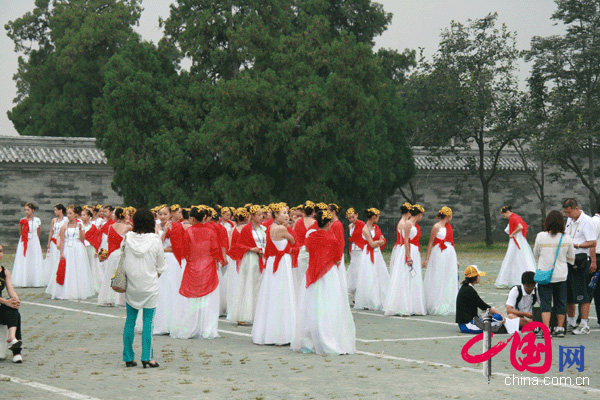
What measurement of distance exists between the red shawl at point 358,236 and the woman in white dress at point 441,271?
5.06 feet

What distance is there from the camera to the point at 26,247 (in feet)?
75.9

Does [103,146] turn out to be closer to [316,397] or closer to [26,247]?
[26,247]

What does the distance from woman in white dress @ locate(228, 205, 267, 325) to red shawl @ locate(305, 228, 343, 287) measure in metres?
2.96

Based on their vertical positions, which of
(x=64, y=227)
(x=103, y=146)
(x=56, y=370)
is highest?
(x=103, y=146)

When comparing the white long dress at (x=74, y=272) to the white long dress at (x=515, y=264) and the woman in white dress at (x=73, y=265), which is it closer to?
the woman in white dress at (x=73, y=265)

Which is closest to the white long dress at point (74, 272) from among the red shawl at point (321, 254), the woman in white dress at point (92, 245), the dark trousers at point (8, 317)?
the woman in white dress at point (92, 245)

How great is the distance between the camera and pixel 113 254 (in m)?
16.6

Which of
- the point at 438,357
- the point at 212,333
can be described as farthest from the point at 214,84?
the point at 438,357

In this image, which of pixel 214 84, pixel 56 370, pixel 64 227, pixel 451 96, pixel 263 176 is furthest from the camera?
pixel 451 96

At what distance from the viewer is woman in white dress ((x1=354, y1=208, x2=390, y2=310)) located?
1672 cm

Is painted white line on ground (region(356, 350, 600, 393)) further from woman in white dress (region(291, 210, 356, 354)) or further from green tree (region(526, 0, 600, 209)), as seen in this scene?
green tree (region(526, 0, 600, 209))

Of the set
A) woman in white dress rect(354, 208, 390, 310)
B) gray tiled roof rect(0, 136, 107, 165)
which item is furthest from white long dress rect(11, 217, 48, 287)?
gray tiled roof rect(0, 136, 107, 165)

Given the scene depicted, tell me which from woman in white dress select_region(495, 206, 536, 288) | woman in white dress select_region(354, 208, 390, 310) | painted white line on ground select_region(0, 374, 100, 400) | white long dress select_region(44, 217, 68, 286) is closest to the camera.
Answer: painted white line on ground select_region(0, 374, 100, 400)

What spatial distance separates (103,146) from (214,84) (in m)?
4.56
